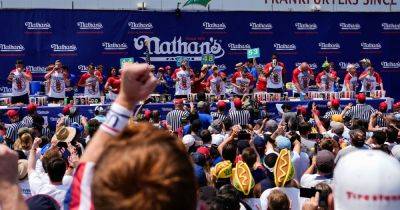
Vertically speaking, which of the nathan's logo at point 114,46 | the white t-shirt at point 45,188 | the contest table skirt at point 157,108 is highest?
the nathan's logo at point 114,46

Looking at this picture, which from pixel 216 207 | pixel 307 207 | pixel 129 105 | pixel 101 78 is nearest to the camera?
pixel 129 105

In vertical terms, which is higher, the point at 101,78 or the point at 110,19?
the point at 110,19

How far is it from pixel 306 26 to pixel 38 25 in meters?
8.66

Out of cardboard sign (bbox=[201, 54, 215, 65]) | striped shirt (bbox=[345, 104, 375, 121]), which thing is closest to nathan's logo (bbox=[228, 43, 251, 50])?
cardboard sign (bbox=[201, 54, 215, 65])

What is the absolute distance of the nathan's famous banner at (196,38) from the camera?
20719 mm

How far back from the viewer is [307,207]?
3.72 metres

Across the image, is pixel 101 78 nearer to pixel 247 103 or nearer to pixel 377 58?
pixel 247 103

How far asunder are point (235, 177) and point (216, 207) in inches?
53.3

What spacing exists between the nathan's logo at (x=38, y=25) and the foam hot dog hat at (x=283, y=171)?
16.1 m

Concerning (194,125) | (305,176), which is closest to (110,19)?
(194,125)

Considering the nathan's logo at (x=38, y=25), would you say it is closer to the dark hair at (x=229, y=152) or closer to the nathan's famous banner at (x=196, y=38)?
the nathan's famous banner at (x=196, y=38)

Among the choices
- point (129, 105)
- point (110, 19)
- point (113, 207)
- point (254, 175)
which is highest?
point (110, 19)

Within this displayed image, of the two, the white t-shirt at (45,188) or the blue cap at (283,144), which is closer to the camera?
the white t-shirt at (45,188)

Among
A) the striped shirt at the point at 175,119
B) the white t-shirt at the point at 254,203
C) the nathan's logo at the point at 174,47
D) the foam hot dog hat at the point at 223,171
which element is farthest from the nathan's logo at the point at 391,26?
the white t-shirt at the point at 254,203
